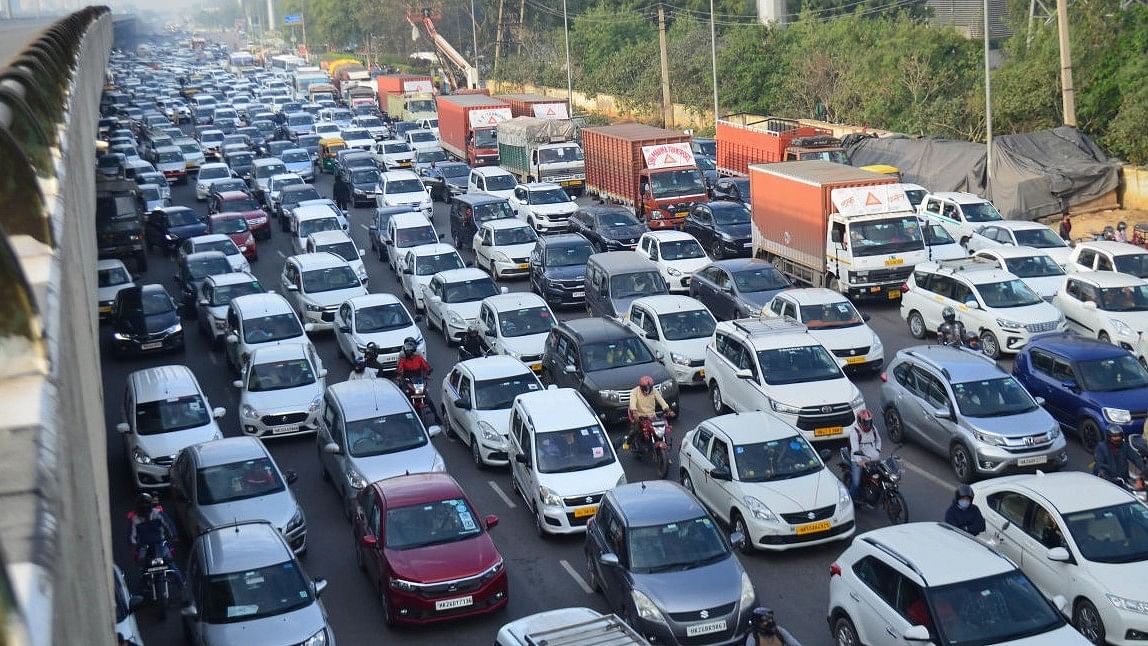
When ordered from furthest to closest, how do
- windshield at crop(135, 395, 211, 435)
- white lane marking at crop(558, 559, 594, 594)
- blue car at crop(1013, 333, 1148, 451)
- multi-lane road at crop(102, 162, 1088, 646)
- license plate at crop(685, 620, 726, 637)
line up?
windshield at crop(135, 395, 211, 435) → blue car at crop(1013, 333, 1148, 451) → white lane marking at crop(558, 559, 594, 594) → multi-lane road at crop(102, 162, 1088, 646) → license plate at crop(685, 620, 726, 637)

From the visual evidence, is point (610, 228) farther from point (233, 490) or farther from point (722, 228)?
point (233, 490)

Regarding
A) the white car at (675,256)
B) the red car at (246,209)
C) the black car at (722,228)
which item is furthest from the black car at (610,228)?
the red car at (246,209)

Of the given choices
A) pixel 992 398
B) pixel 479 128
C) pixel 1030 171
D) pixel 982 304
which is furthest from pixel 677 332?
pixel 479 128

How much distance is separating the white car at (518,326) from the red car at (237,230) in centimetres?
1401

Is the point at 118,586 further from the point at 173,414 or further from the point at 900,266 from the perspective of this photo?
the point at 900,266

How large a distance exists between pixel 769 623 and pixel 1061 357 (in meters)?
10.3

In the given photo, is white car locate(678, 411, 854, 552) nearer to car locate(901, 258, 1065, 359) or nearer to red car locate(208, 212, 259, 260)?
car locate(901, 258, 1065, 359)

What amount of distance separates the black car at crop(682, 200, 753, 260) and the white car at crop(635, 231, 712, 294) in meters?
3.27

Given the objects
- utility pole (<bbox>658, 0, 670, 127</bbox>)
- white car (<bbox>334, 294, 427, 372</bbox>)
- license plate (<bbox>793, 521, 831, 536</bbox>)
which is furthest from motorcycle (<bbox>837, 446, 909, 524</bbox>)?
utility pole (<bbox>658, 0, 670, 127</bbox>)

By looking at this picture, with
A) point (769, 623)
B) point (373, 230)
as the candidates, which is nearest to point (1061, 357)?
point (769, 623)

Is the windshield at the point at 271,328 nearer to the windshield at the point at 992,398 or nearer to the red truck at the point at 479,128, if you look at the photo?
the windshield at the point at 992,398

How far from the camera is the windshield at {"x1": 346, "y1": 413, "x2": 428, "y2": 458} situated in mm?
18484

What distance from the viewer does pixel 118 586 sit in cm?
1376

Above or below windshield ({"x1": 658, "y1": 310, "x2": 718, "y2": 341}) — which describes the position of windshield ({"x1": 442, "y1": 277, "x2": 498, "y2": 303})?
above
